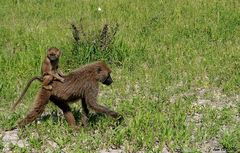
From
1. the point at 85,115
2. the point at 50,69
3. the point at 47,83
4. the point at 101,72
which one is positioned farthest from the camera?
the point at 85,115

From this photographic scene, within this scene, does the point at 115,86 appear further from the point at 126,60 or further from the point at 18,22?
the point at 18,22

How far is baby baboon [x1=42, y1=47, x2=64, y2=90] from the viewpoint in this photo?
622 cm

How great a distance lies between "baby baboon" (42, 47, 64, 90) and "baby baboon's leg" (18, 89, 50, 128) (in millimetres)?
126

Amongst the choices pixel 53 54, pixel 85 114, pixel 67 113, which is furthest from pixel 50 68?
pixel 85 114

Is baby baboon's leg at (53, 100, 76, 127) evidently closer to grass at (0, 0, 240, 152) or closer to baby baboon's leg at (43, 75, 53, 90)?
grass at (0, 0, 240, 152)

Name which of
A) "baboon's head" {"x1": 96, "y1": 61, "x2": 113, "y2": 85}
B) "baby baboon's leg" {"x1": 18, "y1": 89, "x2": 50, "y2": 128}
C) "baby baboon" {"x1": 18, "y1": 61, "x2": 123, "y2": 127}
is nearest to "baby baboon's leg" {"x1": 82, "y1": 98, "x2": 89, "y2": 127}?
"baby baboon" {"x1": 18, "y1": 61, "x2": 123, "y2": 127}

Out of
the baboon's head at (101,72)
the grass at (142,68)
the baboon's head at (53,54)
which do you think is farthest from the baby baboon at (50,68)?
the grass at (142,68)

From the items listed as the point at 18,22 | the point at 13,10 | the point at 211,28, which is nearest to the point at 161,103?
the point at 211,28

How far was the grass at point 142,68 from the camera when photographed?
6336mm

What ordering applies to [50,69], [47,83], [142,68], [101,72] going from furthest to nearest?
[142,68], [101,72], [50,69], [47,83]

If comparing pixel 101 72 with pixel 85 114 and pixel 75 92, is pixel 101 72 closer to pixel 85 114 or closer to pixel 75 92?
pixel 75 92

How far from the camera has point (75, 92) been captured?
630cm

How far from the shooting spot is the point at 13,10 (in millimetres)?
13055

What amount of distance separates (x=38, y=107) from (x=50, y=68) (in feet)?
1.83
